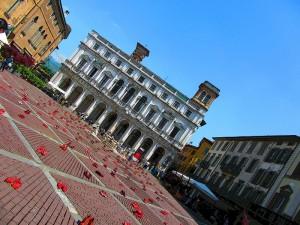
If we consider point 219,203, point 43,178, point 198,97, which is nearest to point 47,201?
point 43,178

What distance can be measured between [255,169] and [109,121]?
2710 cm

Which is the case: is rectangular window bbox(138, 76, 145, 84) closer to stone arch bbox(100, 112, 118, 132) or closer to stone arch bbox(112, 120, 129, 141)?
stone arch bbox(100, 112, 118, 132)

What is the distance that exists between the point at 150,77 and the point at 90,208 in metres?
51.1

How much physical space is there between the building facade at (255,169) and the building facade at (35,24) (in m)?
28.1

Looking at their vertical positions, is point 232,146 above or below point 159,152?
above

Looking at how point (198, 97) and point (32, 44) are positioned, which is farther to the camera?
point (198, 97)

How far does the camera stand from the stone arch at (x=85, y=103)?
197ft

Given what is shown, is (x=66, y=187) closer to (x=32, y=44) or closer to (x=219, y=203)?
(x=219, y=203)

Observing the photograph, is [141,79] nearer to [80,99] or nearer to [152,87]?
[152,87]

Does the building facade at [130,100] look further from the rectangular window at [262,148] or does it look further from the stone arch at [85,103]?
the rectangular window at [262,148]

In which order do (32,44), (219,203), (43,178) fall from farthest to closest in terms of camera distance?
(32,44) → (219,203) → (43,178)

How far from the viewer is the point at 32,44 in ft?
143

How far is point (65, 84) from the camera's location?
6128 centimetres

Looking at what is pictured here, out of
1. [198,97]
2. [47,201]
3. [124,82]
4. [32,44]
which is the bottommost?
[47,201]
